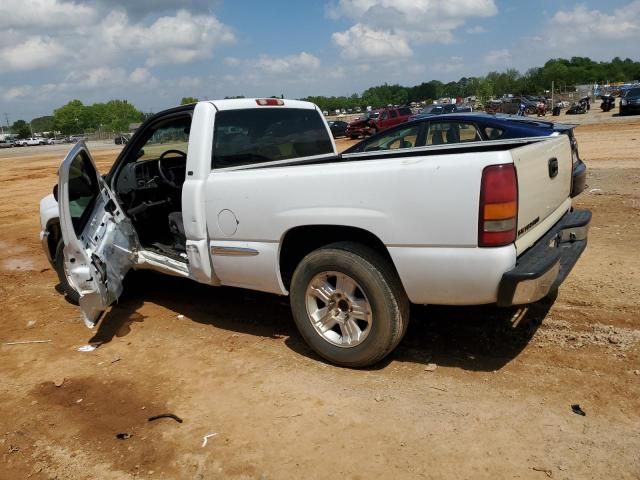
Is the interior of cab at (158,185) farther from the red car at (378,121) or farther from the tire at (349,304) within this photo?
the red car at (378,121)

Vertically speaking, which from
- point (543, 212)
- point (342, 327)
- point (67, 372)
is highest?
point (543, 212)

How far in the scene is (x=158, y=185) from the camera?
5.72m

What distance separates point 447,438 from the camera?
3.05 metres

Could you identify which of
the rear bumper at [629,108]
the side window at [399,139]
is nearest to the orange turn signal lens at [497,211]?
the side window at [399,139]

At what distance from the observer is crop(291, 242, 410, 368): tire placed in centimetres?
359

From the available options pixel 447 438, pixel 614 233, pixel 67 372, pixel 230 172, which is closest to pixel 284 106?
pixel 230 172

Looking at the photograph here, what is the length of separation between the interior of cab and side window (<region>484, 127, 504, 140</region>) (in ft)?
17.7

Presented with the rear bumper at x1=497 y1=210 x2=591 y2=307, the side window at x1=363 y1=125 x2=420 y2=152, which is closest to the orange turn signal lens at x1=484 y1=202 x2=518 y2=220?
the rear bumper at x1=497 y1=210 x2=591 y2=307

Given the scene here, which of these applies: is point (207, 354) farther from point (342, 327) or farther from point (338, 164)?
point (338, 164)

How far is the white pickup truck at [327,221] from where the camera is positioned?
3189mm

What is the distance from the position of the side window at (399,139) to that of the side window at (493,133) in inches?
50.9

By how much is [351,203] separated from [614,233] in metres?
4.69

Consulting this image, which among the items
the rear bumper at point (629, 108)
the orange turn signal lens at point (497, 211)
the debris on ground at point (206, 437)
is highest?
the orange turn signal lens at point (497, 211)

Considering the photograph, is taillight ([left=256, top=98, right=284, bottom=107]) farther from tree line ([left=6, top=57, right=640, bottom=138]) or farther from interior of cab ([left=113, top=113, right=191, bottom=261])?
tree line ([left=6, top=57, right=640, bottom=138])
